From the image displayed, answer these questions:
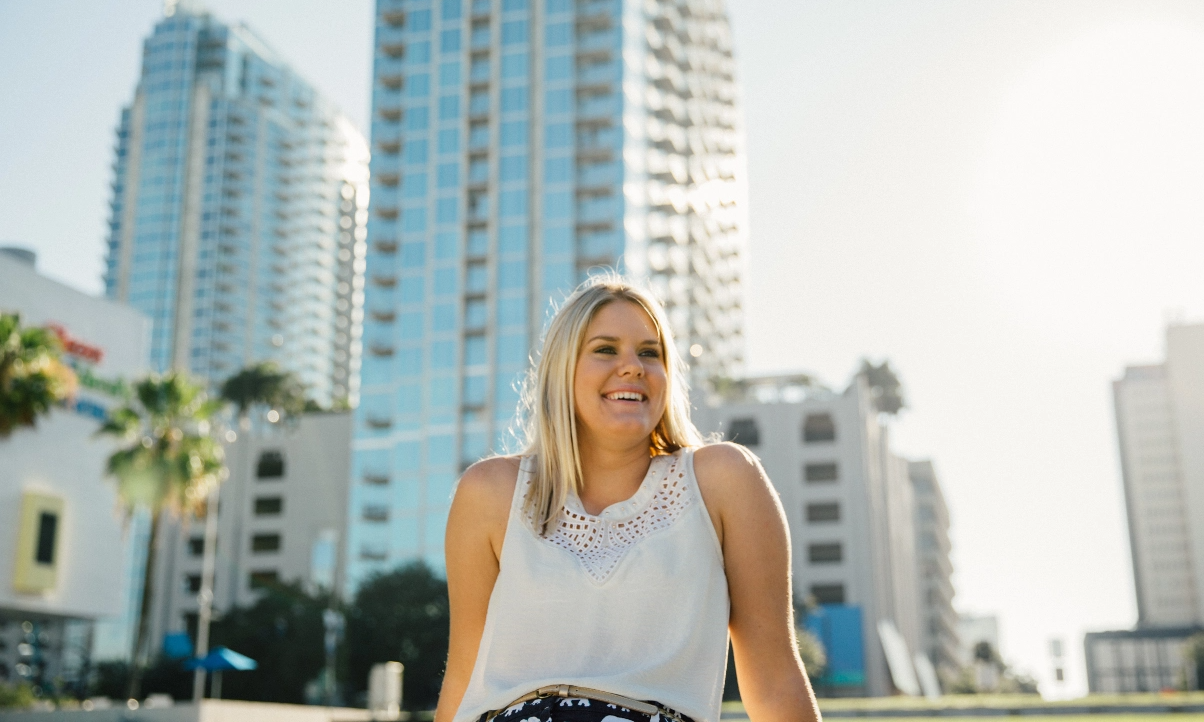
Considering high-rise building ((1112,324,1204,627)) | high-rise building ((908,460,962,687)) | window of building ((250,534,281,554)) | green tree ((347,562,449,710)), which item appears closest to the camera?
green tree ((347,562,449,710))

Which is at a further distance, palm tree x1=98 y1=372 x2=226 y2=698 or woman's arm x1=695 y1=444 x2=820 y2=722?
palm tree x1=98 y1=372 x2=226 y2=698

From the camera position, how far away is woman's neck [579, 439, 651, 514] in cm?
313

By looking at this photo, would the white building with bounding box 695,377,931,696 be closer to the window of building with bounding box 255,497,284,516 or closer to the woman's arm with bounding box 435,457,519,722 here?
the window of building with bounding box 255,497,284,516

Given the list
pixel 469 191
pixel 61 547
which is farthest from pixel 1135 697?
pixel 469 191

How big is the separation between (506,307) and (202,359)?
215ft

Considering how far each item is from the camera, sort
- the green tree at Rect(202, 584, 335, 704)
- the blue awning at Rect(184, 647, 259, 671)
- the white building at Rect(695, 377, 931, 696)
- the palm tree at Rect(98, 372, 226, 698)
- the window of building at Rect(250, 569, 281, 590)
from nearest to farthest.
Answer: the palm tree at Rect(98, 372, 226, 698) < the blue awning at Rect(184, 647, 259, 671) < the green tree at Rect(202, 584, 335, 704) < the white building at Rect(695, 377, 931, 696) < the window of building at Rect(250, 569, 281, 590)

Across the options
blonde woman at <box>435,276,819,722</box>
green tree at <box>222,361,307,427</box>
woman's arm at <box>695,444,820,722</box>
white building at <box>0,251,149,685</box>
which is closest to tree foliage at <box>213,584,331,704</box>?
green tree at <box>222,361,307,427</box>

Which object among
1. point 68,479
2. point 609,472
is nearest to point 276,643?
point 68,479

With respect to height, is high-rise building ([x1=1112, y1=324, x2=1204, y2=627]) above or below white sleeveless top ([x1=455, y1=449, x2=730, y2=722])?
above

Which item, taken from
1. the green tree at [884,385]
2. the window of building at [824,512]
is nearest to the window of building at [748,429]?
the window of building at [824,512]

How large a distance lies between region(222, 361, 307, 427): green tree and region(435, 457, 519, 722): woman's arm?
96.0 metres

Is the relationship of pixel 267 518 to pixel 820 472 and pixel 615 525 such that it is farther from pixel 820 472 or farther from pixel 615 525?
pixel 615 525

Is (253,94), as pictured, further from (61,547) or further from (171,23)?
(61,547)

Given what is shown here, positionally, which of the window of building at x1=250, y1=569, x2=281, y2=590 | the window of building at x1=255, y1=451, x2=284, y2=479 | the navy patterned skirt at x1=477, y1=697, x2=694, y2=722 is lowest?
the navy patterned skirt at x1=477, y1=697, x2=694, y2=722
